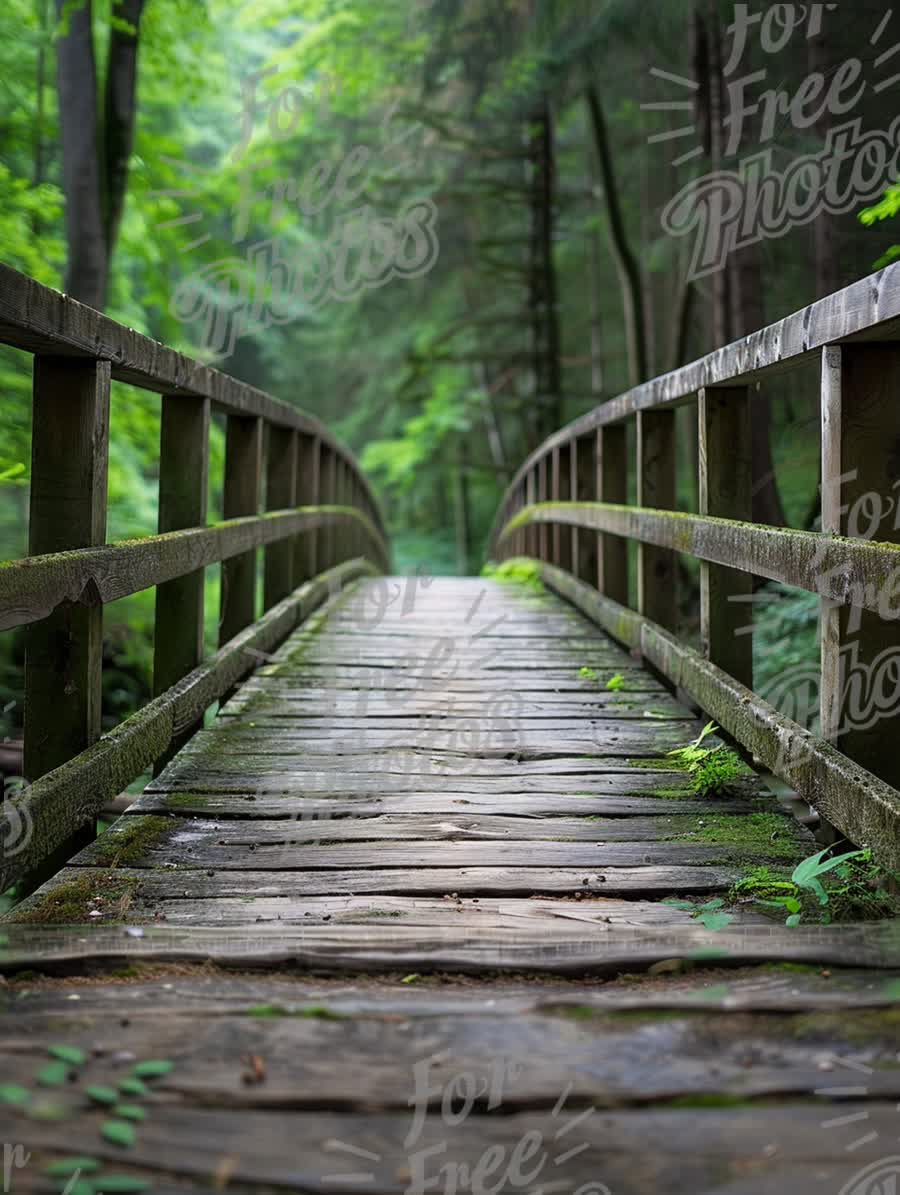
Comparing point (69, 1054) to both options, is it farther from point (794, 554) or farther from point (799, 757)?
point (794, 554)

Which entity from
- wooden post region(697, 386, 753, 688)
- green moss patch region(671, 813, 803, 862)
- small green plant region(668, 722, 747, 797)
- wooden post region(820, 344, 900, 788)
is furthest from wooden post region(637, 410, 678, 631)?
wooden post region(820, 344, 900, 788)

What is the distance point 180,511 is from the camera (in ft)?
12.9

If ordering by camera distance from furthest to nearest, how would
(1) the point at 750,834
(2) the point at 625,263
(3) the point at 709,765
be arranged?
(2) the point at 625,263, (3) the point at 709,765, (1) the point at 750,834

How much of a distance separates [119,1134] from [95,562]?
1.60m

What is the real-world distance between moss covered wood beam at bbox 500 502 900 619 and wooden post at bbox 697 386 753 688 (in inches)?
4.3

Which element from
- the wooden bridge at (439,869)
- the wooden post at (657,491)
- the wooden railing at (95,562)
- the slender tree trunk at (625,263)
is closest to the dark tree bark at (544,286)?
the slender tree trunk at (625,263)

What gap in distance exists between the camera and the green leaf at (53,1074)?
5.03ft

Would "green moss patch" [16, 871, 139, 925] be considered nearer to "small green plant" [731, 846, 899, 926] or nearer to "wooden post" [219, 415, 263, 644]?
"small green plant" [731, 846, 899, 926]

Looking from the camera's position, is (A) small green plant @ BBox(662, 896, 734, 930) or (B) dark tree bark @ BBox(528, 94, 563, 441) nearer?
(A) small green plant @ BBox(662, 896, 734, 930)

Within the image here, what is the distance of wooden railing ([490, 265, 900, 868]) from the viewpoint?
2.37 metres

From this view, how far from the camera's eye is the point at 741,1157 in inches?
55.8

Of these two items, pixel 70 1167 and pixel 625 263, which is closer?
pixel 70 1167

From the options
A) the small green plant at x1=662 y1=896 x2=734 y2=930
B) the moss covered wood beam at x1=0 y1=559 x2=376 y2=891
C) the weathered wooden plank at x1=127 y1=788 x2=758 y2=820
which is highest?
the moss covered wood beam at x1=0 y1=559 x2=376 y2=891

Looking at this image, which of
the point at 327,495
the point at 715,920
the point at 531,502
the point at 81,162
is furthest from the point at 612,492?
the point at 531,502
